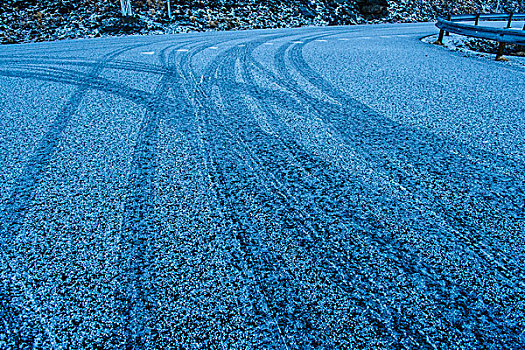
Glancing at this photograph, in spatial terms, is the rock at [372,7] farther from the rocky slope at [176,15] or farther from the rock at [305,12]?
the rock at [305,12]

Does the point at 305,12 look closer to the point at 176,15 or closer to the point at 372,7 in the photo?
the point at 372,7

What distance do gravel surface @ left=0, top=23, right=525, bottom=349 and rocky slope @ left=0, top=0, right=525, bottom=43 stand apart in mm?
13422

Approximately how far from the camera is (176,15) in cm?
1920

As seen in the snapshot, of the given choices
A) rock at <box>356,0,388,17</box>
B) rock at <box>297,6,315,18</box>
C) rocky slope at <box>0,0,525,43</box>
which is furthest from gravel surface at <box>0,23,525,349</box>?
rock at <box>356,0,388,17</box>

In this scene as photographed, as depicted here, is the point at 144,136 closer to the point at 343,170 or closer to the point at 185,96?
the point at 185,96

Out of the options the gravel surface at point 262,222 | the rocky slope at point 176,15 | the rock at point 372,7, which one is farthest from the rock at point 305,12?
the gravel surface at point 262,222

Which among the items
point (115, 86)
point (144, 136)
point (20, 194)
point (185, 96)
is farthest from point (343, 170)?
point (115, 86)

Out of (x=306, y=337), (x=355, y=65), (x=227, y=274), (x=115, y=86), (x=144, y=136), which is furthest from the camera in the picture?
(x=355, y=65)

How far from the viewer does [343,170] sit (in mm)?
2941

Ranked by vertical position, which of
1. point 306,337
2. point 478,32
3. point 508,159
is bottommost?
point 306,337

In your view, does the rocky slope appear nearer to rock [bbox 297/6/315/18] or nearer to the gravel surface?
rock [bbox 297/6/315/18]

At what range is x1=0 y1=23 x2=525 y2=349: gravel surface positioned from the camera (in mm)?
1600

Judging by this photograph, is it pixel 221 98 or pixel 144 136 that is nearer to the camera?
pixel 144 136

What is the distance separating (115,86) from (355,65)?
476cm
